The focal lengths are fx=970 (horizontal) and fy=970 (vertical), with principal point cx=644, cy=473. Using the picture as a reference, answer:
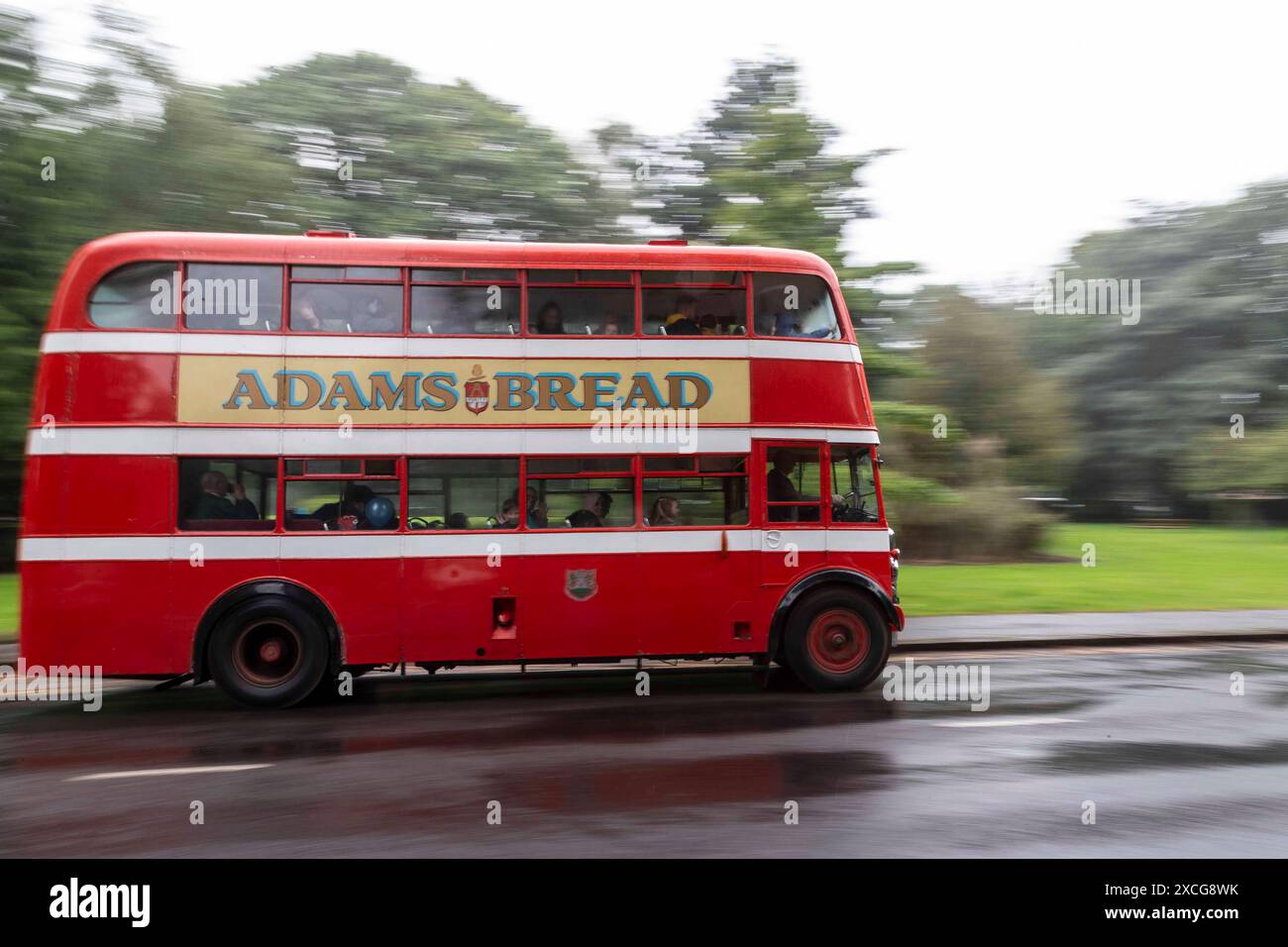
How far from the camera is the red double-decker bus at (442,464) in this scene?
8125 millimetres

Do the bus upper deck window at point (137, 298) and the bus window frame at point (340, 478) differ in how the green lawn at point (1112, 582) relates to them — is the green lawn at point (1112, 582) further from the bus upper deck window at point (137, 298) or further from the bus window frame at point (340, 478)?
→ the bus upper deck window at point (137, 298)

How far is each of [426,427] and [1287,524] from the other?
43.9 metres

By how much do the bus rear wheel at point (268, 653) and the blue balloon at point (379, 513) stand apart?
0.96 m

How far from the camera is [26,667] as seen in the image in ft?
26.3

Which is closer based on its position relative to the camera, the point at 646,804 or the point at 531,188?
the point at 646,804

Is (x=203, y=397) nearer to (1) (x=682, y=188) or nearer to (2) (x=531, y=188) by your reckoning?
(1) (x=682, y=188)

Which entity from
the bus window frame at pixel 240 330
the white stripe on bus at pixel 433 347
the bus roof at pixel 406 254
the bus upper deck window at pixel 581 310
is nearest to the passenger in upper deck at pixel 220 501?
the white stripe on bus at pixel 433 347

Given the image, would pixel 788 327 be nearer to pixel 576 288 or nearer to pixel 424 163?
pixel 576 288

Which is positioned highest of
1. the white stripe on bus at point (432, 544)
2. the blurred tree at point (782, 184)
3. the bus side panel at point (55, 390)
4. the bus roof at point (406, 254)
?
the blurred tree at point (782, 184)

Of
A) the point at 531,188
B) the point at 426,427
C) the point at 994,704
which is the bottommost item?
the point at 994,704

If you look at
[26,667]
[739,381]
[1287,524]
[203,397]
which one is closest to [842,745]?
[739,381]

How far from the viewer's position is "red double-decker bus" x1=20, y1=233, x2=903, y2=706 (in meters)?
8.12

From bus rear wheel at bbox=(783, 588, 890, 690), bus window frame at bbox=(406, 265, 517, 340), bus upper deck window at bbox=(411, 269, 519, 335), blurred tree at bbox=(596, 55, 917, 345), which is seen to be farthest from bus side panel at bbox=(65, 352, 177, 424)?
blurred tree at bbox=(596, 55, 917, 345)

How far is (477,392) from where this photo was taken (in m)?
8.62
